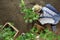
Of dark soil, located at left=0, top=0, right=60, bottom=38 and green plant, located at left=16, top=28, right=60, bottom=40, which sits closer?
green plant, located at left=16, top=28, right=60, bottom=40

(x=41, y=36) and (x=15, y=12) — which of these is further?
(x=15, y=12)

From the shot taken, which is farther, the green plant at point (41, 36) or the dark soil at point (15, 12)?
the dark soil at point (15, 12)

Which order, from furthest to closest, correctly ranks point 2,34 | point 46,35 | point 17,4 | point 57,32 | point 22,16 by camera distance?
point 17,4
point 22,16
point 57,32
point 46,35
point 2,34

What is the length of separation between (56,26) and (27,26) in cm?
48

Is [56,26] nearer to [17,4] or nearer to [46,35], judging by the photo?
[46,35]

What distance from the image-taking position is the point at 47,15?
3.34 meters

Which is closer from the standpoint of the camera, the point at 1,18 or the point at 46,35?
the point at 46,35

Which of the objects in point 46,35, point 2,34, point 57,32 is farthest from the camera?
point 57,32

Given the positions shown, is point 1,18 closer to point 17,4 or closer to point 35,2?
point 17,4

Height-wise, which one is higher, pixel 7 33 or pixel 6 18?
pixel 7 33

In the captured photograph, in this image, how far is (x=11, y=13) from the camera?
3.71 m

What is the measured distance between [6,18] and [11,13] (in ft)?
0.49

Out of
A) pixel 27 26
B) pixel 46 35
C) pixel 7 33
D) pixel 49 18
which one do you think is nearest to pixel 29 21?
pixel 27 26

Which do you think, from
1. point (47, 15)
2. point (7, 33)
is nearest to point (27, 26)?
point (47, 15)
